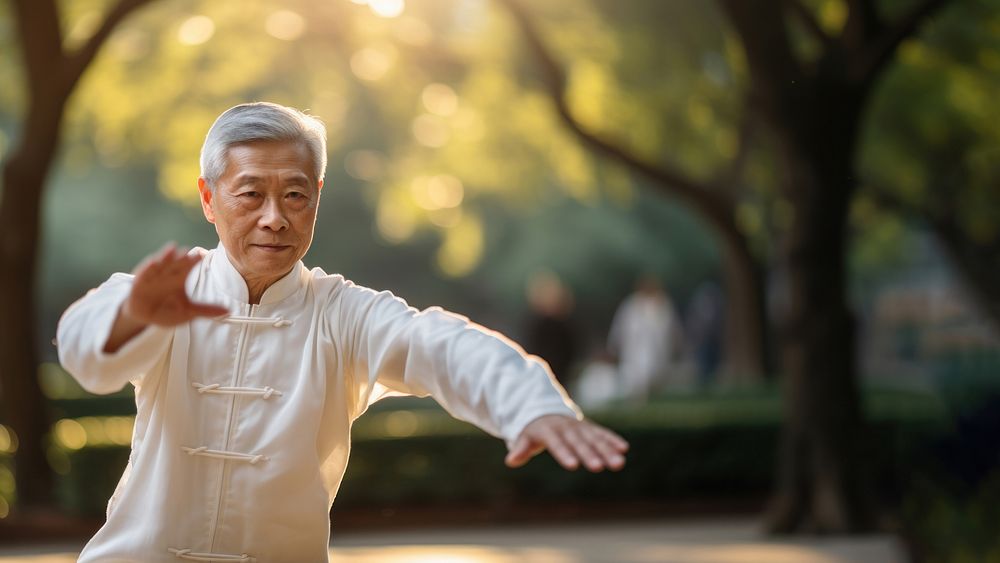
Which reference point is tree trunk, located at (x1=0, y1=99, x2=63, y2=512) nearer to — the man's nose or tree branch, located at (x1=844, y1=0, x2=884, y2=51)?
tree branch, located at (x1=844, y1=0, x2=884, y2=51)

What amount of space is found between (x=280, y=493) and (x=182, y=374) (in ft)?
Answer: 1.21

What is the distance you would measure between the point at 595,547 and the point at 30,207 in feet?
17.8

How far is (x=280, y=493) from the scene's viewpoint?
3.78 m

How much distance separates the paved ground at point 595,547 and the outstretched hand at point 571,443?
7576 millimetres

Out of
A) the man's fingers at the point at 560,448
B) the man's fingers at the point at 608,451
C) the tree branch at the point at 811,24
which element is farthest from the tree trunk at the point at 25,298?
the man's fingers at the point at 608,451

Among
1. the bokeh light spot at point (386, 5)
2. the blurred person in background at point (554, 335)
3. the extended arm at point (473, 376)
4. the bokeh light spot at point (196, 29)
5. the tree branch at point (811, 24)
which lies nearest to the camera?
the extended arm at point (473, 376)

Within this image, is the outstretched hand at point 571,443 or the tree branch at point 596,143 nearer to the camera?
the outstretched hand at point 571,443

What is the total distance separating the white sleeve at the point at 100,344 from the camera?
3.39 meters

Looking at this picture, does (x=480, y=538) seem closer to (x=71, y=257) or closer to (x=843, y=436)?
(x=843, y=436)

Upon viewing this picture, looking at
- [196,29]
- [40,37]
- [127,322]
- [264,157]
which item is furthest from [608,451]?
[196,29]

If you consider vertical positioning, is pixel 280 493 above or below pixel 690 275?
below

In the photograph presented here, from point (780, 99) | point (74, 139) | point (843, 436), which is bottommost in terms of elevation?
Result: point (843, 436)

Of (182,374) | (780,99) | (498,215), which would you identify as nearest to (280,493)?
(182,374)

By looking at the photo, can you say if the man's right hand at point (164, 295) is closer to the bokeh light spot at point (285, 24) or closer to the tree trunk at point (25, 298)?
the tree trunk at point (25, 298)
